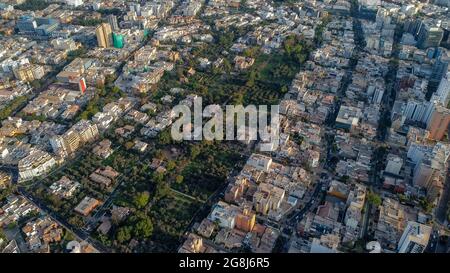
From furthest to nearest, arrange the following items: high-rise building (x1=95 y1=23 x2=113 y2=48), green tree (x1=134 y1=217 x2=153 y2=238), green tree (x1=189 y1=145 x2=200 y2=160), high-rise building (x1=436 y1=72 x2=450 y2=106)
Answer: high-rise building (x1=95 y1=23 x2=113 y2=48) < high-rise building (x1=436 y1=72 x2=450 y2=106) < green tree (x1=189 y1=145 x2=200 y2=160) < green tree (x1=134 y1=217 x2=153 y2=238)

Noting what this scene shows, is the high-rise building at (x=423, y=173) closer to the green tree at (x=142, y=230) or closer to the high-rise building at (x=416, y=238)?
the high-rise building at (x=416, y=238)

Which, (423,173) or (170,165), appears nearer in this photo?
(423,173)

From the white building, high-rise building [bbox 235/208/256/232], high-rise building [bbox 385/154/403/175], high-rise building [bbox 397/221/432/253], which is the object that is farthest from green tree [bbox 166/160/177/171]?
the white building

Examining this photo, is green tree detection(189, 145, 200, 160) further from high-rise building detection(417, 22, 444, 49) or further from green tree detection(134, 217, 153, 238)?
high-rise building detection(417, 22, 444, 49)

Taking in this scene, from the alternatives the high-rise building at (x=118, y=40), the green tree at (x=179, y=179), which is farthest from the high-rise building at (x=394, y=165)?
the high-rise building at (x=118, y=40)

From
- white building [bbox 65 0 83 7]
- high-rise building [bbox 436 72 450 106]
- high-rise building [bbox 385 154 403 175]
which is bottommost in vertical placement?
high-rise building [bbox 385 154 403 175]

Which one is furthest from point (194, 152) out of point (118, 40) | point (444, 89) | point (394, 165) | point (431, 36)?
point (431, 36)

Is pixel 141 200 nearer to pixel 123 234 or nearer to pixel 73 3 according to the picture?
pixel 123 234
